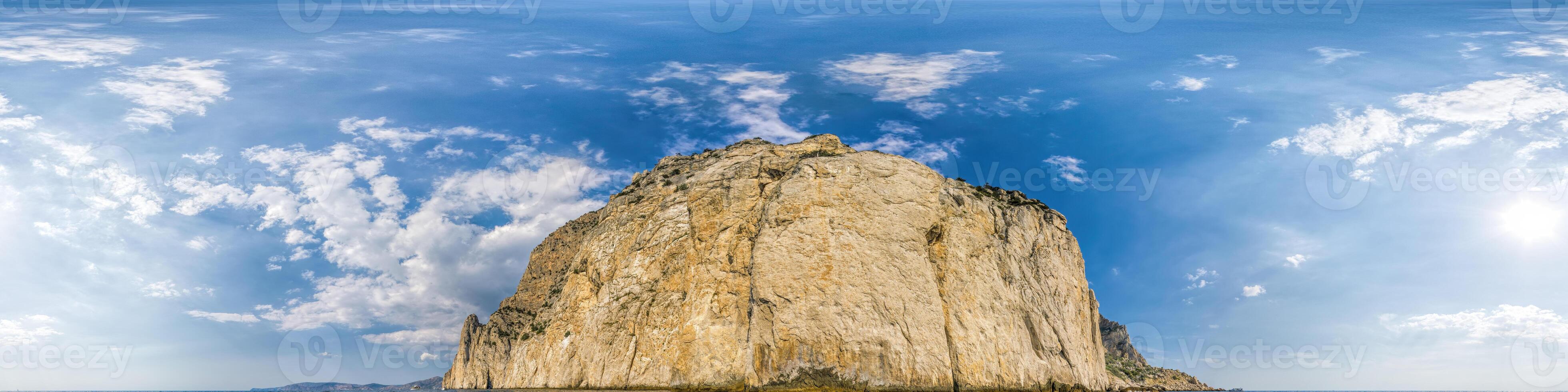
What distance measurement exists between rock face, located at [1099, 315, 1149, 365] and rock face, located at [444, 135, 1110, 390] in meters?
97.4

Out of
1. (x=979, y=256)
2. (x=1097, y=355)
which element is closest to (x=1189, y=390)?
(x=1097, y=355)

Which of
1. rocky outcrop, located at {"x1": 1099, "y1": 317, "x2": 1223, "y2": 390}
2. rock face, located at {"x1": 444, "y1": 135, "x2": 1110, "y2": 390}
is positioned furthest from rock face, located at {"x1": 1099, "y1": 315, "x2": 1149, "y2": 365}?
rock face, located at {"x1": 444, "y1": 135, "x2": 1110, "y2": 390}

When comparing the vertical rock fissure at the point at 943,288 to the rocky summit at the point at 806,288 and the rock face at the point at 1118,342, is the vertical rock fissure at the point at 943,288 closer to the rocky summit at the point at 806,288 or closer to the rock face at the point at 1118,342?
the rocky summit at the point at 806,288

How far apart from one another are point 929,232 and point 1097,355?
27910mm

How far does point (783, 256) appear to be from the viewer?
63.0 meters

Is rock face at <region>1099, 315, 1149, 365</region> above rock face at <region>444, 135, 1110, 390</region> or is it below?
above

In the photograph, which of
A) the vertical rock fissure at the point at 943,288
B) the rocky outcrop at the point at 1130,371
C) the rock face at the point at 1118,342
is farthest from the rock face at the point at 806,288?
the rock face at the point at 1118,342

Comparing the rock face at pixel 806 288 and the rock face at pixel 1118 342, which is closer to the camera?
the rock face at pixel 806 288

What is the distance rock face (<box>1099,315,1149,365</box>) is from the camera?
168 meters

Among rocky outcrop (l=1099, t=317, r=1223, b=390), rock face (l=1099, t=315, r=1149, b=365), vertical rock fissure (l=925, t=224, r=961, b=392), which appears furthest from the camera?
rock face (l=1099, t=315, r=1149, b=365)

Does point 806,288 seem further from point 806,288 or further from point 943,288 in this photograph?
point 943,288

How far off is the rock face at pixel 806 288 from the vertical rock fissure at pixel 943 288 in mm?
116

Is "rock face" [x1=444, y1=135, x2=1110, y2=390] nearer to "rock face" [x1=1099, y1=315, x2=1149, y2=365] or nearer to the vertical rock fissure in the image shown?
the vertical rock fissure

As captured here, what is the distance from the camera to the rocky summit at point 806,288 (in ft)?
197
